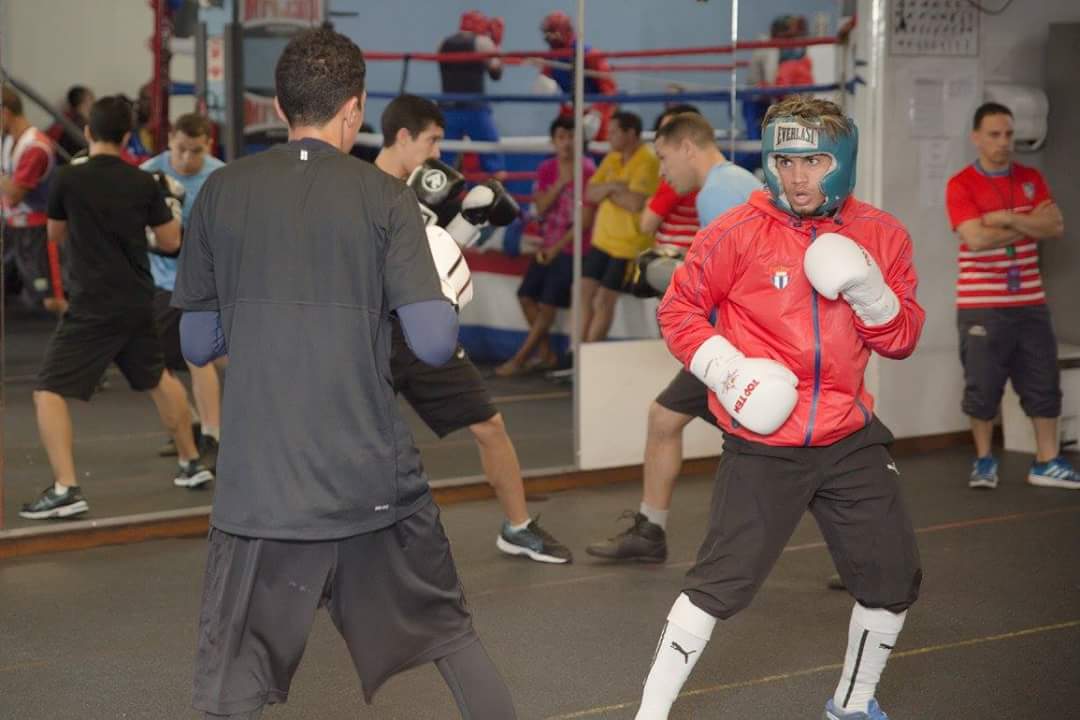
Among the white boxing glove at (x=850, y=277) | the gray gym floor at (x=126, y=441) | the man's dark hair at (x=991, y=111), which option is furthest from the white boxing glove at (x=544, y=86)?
the white boxing glove at (x=850, y=277)

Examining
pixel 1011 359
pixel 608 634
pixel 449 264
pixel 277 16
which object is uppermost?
pixel 277 16

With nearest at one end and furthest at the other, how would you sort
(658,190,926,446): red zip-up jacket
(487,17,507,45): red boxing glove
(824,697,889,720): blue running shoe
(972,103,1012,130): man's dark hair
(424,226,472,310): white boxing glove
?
(424,226,472,310): white boxing glove
(658,190,926,446): red zip-up jacket
(824,697,889,720): blue running shoe
(972,103,1012,130): man's dark hair
(487,17,507,45): red boxing glove

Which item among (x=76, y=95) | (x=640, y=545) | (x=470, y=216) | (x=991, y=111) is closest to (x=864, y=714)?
(x=640, y=545)

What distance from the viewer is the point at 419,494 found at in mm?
2695

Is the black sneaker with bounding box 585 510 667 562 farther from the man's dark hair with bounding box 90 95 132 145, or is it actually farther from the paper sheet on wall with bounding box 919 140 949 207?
the paper sheet on wall with bounding box 919 140 949 207

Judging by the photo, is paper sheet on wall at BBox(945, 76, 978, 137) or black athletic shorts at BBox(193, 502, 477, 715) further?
paper sheet on wall at BBox(945, 76, 978, 137)

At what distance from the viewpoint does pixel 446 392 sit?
4676mm

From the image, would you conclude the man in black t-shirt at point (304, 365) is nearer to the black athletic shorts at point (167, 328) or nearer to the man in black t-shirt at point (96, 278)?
the man in black t-shirt at point (96, 278)

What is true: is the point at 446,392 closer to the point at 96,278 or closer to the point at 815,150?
the point at 96,278

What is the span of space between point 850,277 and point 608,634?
1.64 m

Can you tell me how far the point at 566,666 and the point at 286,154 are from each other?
6.10 feet

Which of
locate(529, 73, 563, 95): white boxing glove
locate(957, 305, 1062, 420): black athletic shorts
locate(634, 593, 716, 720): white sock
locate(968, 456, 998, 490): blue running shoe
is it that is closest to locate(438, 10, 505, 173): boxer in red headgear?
locate(529, 73, 563, 95): white boxing glove

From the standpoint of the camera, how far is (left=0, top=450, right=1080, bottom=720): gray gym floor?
12.0 ft

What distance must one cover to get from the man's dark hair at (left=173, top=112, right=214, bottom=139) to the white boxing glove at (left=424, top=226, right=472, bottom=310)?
122 inches
